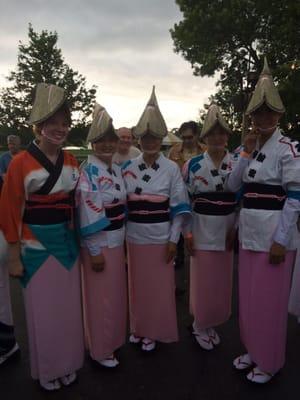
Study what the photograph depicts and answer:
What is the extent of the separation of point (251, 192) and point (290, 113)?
512 inches

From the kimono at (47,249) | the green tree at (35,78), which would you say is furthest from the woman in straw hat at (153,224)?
the green tree at (35,78)

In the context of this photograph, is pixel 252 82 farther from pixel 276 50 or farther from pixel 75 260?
pixel 75 260

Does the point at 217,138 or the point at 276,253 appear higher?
the point at 217,138

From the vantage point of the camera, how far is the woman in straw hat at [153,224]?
298cm

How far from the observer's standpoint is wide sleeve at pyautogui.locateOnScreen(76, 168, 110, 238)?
2.66m

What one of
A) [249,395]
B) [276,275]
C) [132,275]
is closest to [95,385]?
[132,275]

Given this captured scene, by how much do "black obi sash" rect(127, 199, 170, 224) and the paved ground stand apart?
48.4 inches

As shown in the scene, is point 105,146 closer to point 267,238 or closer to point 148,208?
point 148,208

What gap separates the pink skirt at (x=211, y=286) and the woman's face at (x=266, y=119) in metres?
1.16

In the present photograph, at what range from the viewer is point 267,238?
261 centimetres

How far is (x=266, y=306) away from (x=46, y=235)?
1739mm

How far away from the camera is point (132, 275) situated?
318 cm

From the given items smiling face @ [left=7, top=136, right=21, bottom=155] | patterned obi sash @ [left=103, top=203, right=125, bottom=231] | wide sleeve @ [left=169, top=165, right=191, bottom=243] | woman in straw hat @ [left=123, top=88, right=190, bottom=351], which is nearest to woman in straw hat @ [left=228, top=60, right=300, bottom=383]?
wide sleeve @ [left=169, top=165, right=191, bottom=243]

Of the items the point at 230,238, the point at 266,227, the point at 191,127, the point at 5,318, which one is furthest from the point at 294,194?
the point at 5,318
